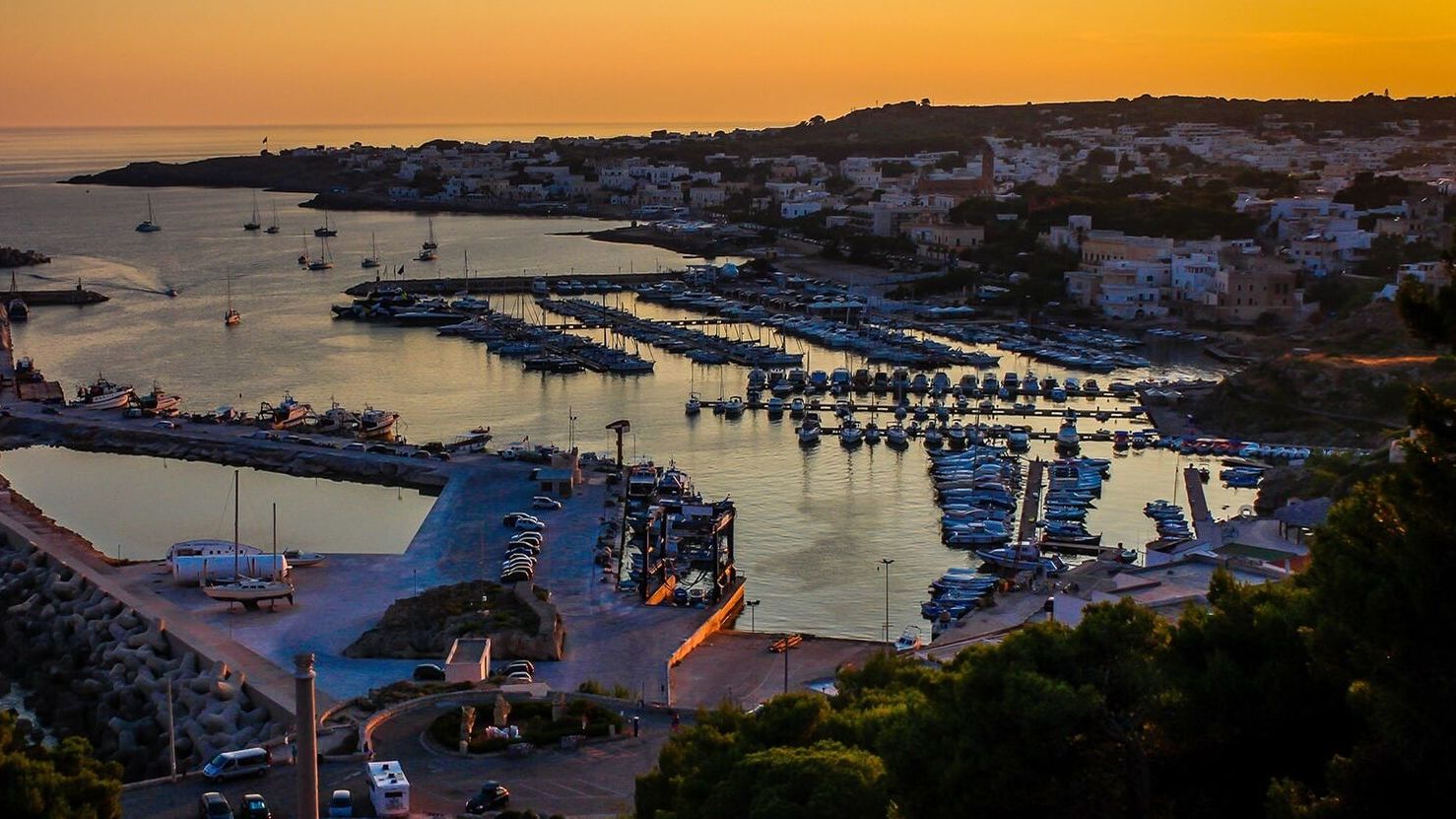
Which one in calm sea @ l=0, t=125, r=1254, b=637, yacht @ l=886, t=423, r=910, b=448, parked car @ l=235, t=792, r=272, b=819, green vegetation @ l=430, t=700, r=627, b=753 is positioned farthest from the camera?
yacht @ l=886, t=423, r=910, b=448

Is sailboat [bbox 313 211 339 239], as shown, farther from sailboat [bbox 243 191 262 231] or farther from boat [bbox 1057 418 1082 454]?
boat [bbox 1057 418 1082 454]

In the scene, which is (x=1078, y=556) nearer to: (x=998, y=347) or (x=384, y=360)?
(x=998, y=347)

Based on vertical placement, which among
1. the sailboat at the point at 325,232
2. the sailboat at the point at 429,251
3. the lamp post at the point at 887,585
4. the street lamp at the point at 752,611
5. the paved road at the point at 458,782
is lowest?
the street lamp at the point at 752,611

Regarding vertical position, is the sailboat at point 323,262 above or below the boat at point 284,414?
above

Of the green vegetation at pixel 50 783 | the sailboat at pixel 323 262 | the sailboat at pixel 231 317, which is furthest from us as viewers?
the sailboat at pixel 323 262

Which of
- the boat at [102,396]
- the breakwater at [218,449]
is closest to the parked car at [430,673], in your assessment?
the breakwater at [218,449]

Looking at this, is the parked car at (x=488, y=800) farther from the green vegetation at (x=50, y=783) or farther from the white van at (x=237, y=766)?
the green vegetation at (x=50, y=783)

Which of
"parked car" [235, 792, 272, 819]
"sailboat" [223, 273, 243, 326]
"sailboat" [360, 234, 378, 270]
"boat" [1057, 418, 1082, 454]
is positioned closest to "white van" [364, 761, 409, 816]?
"parked car" [235, 792, 272, 819]

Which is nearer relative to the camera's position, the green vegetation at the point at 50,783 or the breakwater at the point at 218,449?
the green vegetation at the point at 50,783
